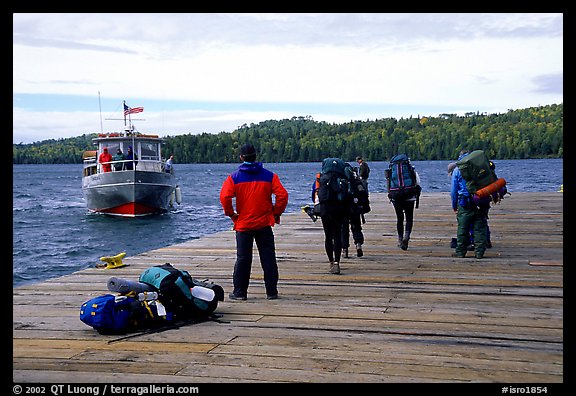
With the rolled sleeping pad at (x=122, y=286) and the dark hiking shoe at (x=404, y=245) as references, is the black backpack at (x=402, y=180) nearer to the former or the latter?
the dark hiking shoe at (x=404, y=245)

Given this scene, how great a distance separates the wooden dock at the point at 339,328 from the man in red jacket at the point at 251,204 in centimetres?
57

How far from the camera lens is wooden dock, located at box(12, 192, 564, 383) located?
5445 mm

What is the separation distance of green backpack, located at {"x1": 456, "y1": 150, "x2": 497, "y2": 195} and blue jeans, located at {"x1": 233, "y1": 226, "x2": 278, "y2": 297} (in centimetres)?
370

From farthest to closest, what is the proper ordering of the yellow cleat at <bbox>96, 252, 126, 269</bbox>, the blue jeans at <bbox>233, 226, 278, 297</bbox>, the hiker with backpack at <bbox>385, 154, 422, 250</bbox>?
the hiker with backpack at <bbox>385, 154, 422, 250</bbox>, the yellow cleat at <bbox>96, 252, 126, 269</bbox>, the blue jeans at <bbox>233, 226, 278, 297</bbox>

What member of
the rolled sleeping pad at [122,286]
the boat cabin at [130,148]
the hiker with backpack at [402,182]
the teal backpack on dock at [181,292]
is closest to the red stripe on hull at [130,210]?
the boat cabin at [130,148]

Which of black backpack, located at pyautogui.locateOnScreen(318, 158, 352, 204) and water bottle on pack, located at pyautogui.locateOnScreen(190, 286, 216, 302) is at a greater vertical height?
black backpack, located at pyautogui.locateOnScreen(318, 158, 352, 204)

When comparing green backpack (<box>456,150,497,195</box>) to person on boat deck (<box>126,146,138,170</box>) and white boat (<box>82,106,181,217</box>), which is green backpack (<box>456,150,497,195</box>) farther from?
person on boat deck (<box>126,146,138,170</box>)

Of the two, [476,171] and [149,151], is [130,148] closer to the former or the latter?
[149,151]

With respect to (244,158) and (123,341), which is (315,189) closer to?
(244,158)

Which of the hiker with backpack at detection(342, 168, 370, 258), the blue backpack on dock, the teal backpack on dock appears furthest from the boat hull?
the blue backpack on dock

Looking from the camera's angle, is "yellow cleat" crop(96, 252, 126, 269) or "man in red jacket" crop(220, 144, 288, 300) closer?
"man in red jacket" crop(220, 144, 288, 300)

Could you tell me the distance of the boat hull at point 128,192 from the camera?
3825 centimetres

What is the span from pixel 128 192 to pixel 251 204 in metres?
32.6
